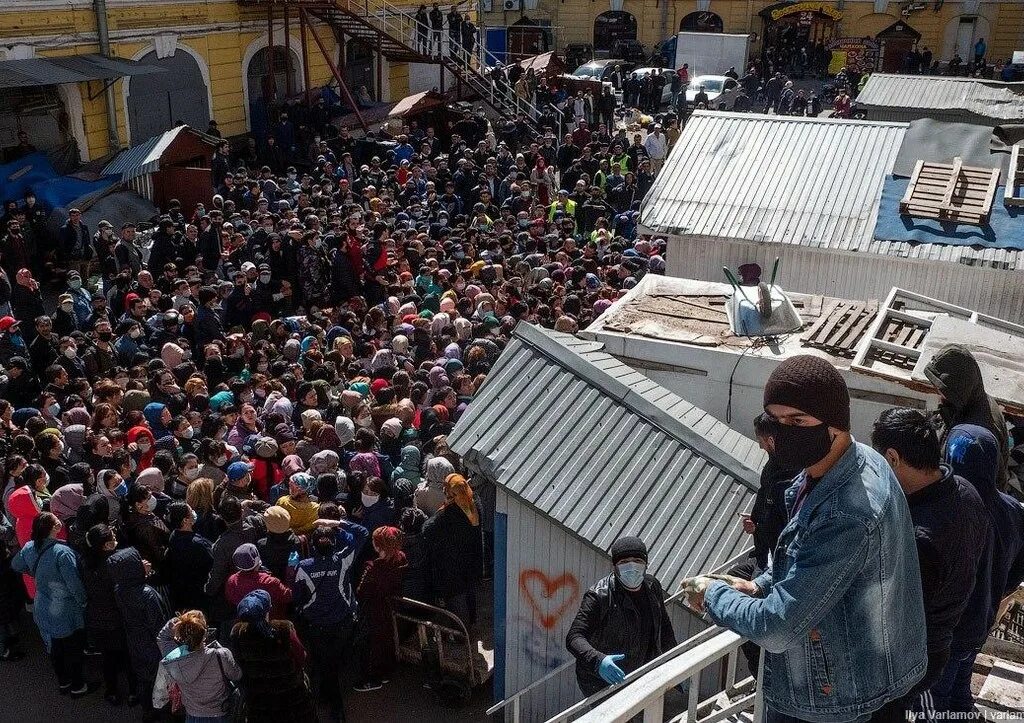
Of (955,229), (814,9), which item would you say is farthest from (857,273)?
(814,9)

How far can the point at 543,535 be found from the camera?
6422mm

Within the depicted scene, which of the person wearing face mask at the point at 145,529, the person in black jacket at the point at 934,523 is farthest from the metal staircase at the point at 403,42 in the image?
the person in black jacket at the point at 934,523

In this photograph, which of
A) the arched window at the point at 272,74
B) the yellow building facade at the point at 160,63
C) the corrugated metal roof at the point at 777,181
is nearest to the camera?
the corrugated metal roof at the point at 777,181

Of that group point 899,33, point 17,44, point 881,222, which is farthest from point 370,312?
point 899,33

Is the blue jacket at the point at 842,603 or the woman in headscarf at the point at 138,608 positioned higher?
the blue jacket at the point at 842,603

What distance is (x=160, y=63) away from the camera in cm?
2167

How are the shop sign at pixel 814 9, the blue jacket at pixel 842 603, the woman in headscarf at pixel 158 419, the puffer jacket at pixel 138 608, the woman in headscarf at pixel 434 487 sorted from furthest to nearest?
the shop sign at pixel 814 9 < the woman in headscarf at pixel 158 419 < the woman in headscarf at pixel 434 487 < the puffer jacket at pixel 138 608 < the blue jacket at pixel 842 603

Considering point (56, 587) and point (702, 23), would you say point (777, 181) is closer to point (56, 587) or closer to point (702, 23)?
point (56, 587)

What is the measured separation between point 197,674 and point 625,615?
8.96 feet

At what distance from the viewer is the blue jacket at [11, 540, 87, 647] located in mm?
6988

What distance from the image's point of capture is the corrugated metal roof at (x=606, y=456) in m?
6.23

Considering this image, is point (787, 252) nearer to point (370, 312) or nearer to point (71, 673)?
point (370, 312)

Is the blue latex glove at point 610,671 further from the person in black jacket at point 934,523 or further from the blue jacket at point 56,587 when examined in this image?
the blue jacket at point 56,587

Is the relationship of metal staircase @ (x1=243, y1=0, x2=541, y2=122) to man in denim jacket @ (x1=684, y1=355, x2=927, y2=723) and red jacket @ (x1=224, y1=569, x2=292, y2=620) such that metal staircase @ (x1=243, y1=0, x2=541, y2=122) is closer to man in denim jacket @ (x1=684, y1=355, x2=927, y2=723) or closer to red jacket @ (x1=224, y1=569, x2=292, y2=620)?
red jacket @ (x1=224, y1=569, x2=292, y2=620)
